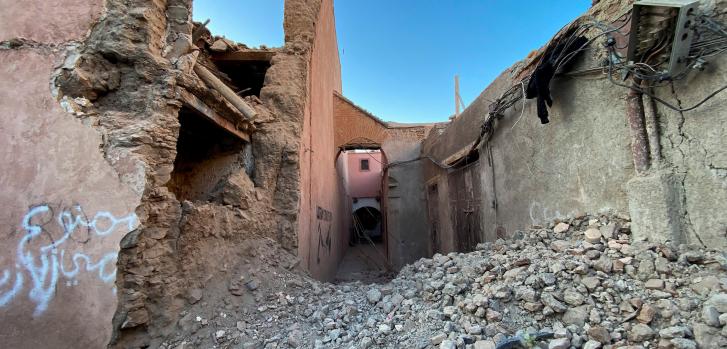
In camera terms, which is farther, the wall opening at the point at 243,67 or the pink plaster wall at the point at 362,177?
the pink plaster wall at the point at 362,177

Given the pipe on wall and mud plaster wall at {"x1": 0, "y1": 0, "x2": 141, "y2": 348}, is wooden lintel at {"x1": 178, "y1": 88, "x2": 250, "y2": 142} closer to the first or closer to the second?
mud plaster wall at {"x1": 0, "y1": 0, "x2": 141, "y2": 348}

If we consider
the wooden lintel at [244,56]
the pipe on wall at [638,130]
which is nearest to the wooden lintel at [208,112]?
the wooden lintel at [244,56]

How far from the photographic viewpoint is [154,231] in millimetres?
2811

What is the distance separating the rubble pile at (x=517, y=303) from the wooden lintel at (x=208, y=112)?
65.9 inches

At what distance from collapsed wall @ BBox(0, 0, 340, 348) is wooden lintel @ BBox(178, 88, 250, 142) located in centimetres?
2

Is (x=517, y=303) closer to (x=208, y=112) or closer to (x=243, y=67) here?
(x=208, y=112)

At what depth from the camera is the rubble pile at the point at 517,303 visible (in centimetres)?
194

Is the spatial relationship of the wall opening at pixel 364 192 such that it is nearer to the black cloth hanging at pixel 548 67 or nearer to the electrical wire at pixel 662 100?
the black cloth hanging at pixel 548 67

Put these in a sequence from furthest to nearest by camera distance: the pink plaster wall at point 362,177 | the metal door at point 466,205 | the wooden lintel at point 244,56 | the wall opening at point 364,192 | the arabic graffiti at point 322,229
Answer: the pink plaster wall at point 362,177 < the wall opening at point 364,192 < the arabic graffiti at point 322,229 < the metal door at point 466,205 < the wooden lintel at point 244,56

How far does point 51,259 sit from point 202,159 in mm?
2132

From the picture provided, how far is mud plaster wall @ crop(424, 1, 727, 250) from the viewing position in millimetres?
2178

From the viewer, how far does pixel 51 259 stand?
Result: 2.46 metres

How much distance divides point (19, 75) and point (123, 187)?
127cm

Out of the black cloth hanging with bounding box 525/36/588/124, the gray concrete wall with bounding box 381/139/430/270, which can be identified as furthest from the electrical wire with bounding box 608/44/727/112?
the gray concrete wall with bounding box 381/139/430/270
